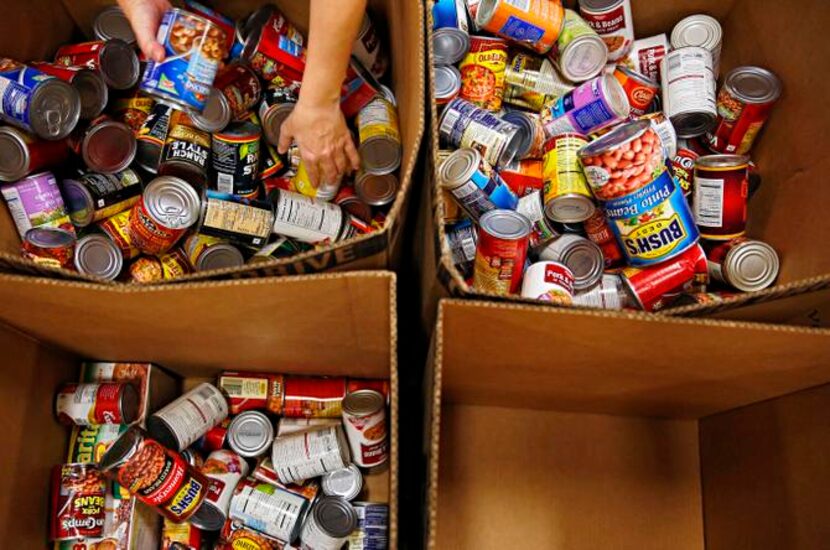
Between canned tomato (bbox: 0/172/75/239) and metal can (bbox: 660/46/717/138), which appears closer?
canned tomato (bbox: 0/172/75/239)

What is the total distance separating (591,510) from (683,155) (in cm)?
71

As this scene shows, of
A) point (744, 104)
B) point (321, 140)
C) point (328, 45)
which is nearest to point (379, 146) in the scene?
point (321, 140)

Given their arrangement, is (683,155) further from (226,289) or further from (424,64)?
(226,289)

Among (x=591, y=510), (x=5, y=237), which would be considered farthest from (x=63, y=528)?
(x=591, y=510)

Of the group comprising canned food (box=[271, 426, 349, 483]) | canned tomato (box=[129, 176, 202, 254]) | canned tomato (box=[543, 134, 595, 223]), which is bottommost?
canned food (box=[271, 426, 349, 483])

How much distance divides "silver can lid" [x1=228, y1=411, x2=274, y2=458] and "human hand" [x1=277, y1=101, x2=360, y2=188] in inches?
17.4

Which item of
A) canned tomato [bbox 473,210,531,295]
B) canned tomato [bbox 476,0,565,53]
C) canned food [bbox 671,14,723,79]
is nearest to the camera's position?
canned tomato [bbox 473,210,531,295]

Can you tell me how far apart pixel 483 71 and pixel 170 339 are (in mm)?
741

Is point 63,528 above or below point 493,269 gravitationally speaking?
below

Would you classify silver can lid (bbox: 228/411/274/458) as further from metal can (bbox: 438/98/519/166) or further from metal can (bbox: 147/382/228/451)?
metal can (bbox: 438/98/519/166)

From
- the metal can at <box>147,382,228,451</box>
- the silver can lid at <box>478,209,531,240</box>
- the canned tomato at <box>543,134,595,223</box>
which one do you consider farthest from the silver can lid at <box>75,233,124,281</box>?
the canned tomato at <box>543,134,595,223</box>

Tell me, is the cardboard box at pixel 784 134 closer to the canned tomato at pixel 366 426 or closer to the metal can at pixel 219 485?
the canned tomato at pixel 366 426

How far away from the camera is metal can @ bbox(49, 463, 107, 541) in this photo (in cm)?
113

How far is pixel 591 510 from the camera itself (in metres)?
1.31
